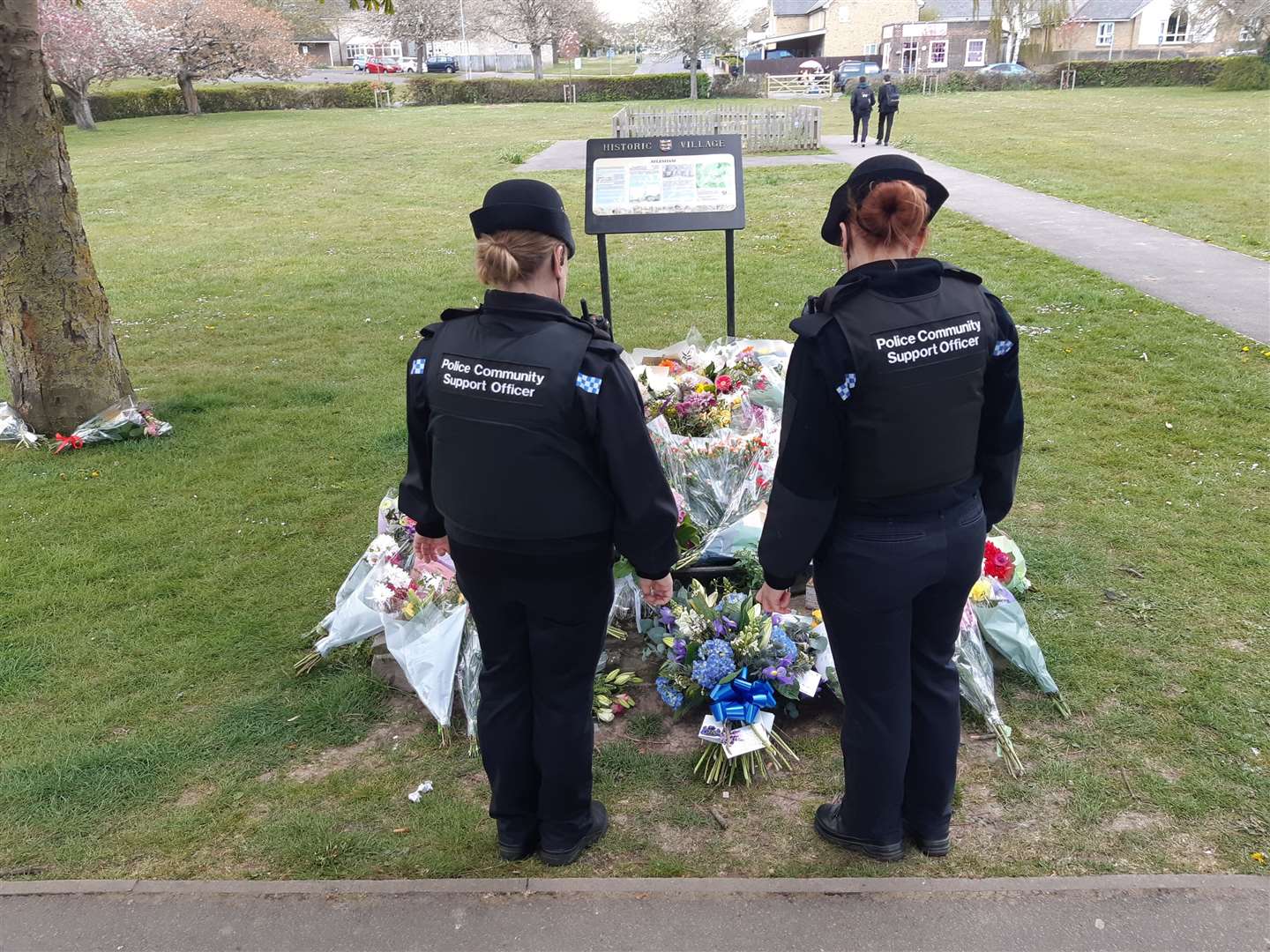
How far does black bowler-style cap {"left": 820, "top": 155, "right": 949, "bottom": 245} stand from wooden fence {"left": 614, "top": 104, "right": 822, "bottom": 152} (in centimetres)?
2035

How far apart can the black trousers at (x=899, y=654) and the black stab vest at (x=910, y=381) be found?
0.16 m

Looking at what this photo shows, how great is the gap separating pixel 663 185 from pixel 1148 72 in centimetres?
4815

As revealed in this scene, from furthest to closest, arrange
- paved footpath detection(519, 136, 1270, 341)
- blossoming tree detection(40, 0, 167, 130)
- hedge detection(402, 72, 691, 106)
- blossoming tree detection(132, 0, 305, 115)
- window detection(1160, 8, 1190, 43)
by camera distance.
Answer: window detection(1160, 8, 1190, 43) < hedge detection(402, 72, 691, 106) < blossoming tree detection(132, 0, 305, 115) < blossoming tree detection(40, 0, 167, 130) < paved footpath detection(519, 136, 1270, 341)

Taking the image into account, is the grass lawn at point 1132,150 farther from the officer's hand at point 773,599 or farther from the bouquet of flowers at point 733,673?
the officer's hand at point 773,599

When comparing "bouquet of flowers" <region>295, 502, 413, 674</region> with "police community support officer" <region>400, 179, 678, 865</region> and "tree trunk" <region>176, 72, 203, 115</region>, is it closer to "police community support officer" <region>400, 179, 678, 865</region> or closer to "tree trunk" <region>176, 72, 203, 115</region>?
"police community support officer" <region>400, 179, 678, 865</region>

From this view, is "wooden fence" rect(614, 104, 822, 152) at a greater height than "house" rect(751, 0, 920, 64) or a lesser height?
lesser

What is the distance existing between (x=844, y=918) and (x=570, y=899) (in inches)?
32.8

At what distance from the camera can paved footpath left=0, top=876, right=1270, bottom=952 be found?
2.74 m

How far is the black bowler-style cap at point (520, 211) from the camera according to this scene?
102 inches

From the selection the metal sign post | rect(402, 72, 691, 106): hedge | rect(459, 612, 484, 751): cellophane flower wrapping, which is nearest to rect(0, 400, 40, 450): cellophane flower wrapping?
the metal sign post

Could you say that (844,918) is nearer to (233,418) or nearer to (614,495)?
(614,495)

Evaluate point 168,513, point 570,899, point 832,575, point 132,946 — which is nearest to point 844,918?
point 570,899

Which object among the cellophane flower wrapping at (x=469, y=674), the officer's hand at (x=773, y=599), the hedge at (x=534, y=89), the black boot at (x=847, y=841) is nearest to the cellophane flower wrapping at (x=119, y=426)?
the cellophane flower wrapping at (x=469, y=674)

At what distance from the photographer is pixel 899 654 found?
2771 millimetres
